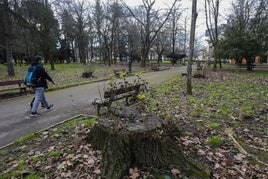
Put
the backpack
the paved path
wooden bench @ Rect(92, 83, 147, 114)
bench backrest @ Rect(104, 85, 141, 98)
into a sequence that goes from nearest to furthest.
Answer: the paved path → wooden bench @ Rect(92, 83, 147, 114) → bench backrest @ Rect(104, 85, 141, 98) → the backpack

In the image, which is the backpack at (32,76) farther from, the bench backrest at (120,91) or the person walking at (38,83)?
the bench backrest at (120,91)

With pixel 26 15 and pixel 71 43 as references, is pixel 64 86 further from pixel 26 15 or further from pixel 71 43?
pixel 71 43

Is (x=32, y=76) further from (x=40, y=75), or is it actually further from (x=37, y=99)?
(x=37, y=99)

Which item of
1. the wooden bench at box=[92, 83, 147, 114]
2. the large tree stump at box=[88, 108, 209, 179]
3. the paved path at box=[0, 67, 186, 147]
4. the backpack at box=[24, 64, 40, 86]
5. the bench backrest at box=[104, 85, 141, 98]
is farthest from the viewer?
the backpack at box=[24, 64, 40, 86]

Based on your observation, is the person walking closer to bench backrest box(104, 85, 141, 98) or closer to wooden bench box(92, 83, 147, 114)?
wooden bench box(92, 83, 147, 114)

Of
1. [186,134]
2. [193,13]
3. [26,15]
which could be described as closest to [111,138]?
[186,134]

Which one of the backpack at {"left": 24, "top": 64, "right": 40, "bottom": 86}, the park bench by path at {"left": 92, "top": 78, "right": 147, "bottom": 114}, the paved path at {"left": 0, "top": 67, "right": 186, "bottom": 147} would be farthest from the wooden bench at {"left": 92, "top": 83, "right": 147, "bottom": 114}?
the backpack at {"left": 24, "top": 64, "right": 40, "bottom": 86}

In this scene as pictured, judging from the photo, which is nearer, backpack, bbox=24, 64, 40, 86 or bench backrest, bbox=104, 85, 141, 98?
bench backrest, bbox=104, 85, 141, 98

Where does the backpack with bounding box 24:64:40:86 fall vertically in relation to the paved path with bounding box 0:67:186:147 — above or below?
above

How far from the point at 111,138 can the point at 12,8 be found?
50.8 ft

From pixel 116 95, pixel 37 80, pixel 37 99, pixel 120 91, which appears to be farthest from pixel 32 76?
pixel 120 91

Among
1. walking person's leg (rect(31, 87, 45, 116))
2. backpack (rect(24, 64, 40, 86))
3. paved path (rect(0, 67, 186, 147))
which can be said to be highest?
backpack (rect(24, 64, 40, 86))

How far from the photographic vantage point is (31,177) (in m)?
3.05

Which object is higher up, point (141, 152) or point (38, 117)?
point (141, 152)
